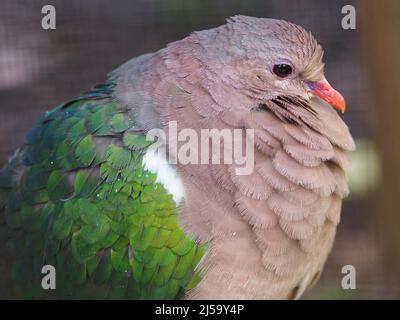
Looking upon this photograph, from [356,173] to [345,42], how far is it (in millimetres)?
553

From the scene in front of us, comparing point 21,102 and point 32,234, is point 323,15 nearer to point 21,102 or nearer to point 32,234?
point 21,102

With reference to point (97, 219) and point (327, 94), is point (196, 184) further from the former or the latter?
point (327, 94)

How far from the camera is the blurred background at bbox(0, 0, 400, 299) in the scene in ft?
9.00

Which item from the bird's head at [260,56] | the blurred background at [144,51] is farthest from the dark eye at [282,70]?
the blurred background at [144,51]

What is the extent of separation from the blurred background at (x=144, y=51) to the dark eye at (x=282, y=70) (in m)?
0.92

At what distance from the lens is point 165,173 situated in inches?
66.6

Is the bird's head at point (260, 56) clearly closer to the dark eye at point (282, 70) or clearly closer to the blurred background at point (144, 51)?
the dark eye at point (282, 70)

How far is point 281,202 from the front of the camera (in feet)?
5.69

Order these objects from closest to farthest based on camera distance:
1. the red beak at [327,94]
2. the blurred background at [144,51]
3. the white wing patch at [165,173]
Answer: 1. the white wing patch at [165,173]
2. the red beak at [327,94]
3. the blurred background at [144,51]

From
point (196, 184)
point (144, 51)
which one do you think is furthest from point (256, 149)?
point (144, 51)

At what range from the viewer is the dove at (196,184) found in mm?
1703

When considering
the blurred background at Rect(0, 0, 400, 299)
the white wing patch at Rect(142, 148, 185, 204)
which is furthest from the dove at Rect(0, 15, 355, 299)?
the blurred background at Rect(0, 0, 400, 299)

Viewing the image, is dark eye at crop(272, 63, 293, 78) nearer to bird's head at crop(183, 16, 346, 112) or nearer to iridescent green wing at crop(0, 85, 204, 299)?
bird's head at crop(183, 16, 346, 112)

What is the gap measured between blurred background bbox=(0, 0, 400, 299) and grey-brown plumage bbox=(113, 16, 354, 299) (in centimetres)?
90
